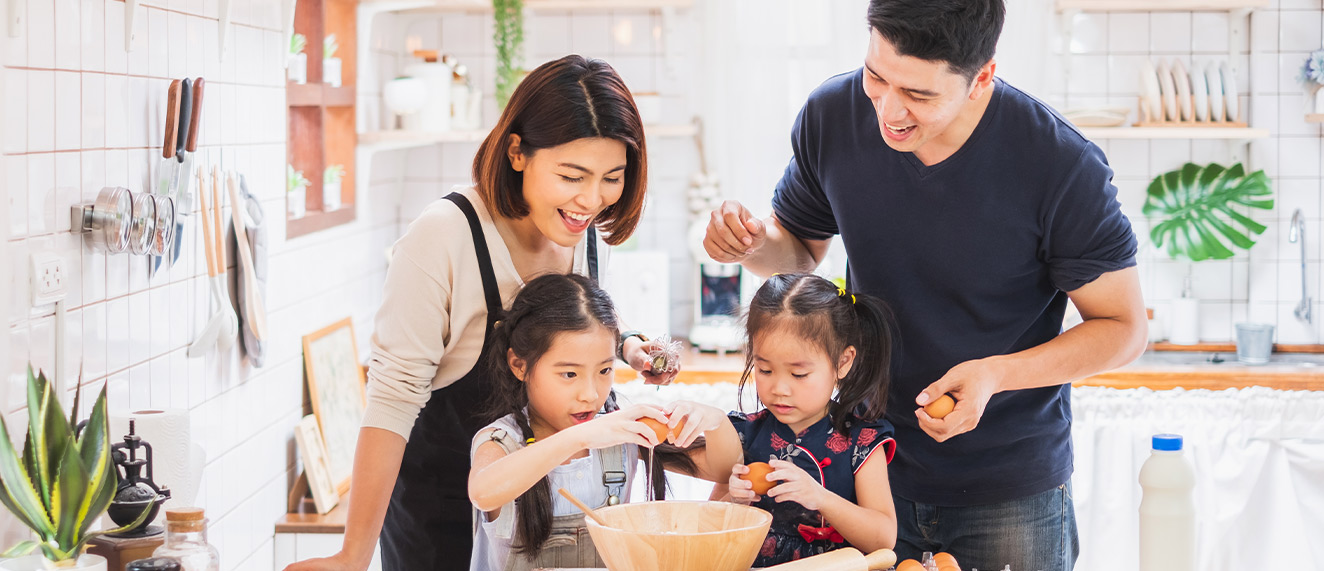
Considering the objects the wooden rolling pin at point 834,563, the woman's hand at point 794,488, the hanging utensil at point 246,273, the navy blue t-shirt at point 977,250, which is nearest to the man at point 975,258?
the navy blue t-shirt at point 977,250

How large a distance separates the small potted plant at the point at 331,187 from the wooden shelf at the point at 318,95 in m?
0.18

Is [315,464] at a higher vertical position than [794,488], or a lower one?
lower

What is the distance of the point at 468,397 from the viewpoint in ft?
5.33

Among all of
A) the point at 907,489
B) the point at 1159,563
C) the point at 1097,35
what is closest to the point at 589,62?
the point at 907,489

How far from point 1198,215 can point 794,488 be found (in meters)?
2.68

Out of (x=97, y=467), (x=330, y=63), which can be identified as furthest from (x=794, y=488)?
(x=330, y=63)

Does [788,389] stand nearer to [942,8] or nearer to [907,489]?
[907,489]

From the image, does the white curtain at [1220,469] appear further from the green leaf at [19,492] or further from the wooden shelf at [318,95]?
the green leaf at [19,492]

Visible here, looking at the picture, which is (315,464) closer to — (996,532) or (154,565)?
(154,565)

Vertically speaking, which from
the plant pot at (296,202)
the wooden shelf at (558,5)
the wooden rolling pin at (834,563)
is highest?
the wooden shelf at (558,5)

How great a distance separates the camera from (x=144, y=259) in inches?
78.2

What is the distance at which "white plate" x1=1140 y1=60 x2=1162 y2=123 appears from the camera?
11.4ft

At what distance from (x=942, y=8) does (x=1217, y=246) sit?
253 centimetres

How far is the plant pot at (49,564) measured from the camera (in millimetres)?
1354
